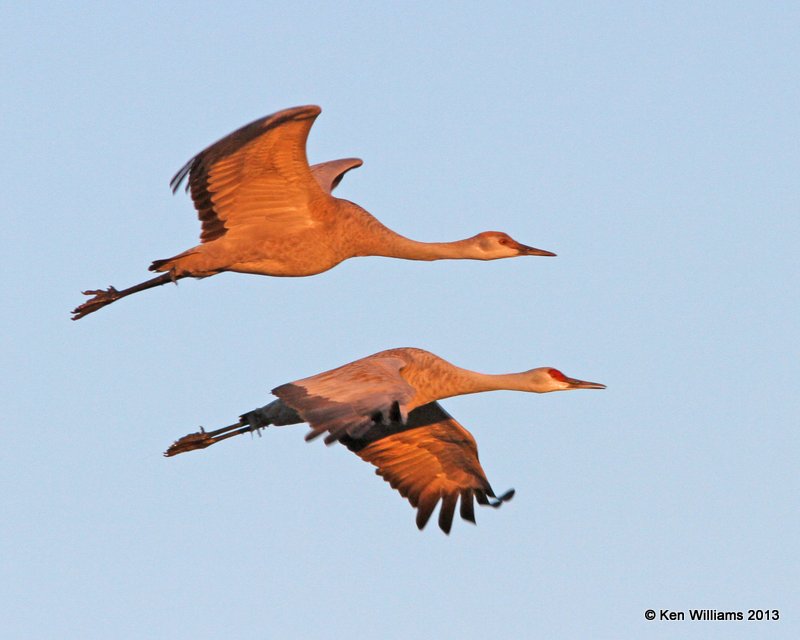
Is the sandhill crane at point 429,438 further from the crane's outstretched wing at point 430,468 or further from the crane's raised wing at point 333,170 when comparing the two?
the crane's raised wing at point 333,170

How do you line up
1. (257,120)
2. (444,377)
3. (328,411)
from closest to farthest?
(328,411) → (257,120) → (444,377)

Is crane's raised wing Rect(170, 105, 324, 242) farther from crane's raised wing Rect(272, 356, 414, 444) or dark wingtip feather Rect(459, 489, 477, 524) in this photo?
dark wingtip feather Rect(459, 489, 477, 524)

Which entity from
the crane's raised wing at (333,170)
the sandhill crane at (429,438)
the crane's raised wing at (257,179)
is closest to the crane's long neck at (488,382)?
the sandhill crane at (429,438)

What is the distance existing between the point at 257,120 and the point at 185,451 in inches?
150

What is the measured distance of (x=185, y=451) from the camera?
53.4 ft

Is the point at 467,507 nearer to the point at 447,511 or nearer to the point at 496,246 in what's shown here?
the point at 447,511

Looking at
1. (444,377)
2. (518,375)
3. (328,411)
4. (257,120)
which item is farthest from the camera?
(518,375)

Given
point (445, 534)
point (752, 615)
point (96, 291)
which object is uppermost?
point (96, 291)

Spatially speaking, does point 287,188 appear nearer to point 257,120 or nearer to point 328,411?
point 257,120

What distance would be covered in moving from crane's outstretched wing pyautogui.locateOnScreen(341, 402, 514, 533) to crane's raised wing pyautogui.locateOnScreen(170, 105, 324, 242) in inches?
82.2

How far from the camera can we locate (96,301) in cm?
1557

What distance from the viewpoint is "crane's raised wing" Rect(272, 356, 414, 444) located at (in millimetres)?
12172

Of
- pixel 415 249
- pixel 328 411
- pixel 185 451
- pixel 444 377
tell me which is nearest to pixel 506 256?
pixel 415 249

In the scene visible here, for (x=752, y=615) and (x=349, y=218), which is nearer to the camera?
(x=752, y=615)
